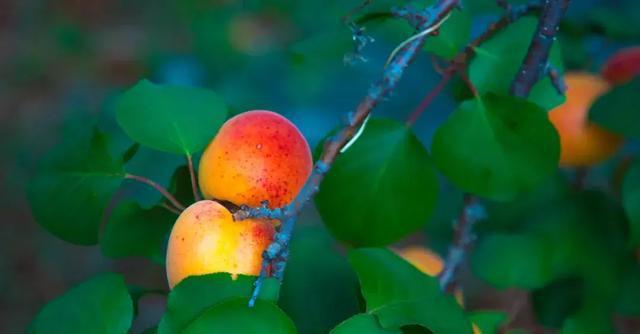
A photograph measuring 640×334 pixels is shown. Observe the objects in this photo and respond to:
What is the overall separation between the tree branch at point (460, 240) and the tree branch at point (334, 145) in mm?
223

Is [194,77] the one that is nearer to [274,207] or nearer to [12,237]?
[12,237]

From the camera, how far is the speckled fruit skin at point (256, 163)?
1.82 feet

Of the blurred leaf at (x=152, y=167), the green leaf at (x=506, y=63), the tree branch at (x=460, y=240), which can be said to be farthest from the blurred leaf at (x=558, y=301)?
the blurred leaf at (x=152, y=167)

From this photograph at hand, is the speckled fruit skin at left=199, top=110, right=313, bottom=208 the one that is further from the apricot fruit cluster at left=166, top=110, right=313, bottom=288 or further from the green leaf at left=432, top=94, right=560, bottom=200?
the green leaf at left=432, top=94, right=560, bottom=200

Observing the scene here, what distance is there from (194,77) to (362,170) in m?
1.09

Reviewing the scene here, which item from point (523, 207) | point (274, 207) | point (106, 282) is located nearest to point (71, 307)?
point (106, 282)

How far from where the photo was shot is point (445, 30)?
712 mm

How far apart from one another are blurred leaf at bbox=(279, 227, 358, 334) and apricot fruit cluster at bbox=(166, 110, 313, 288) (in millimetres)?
→ 78

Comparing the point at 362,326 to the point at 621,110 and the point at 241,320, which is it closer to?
the point at 241,320

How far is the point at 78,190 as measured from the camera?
0.63m

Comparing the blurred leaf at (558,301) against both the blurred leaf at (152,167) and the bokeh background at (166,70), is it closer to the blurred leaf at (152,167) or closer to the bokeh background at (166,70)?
the bokeh background at (166,70)

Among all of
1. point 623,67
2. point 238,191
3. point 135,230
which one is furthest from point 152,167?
point 623,67

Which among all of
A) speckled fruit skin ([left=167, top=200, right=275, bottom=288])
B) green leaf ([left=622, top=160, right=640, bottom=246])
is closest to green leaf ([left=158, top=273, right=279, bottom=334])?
speckled fruit skin ([left=167, top=200, right=275, bottom=288])

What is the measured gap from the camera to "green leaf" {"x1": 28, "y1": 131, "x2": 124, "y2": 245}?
625 mm
